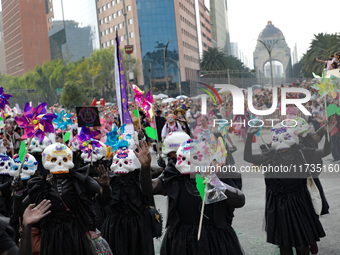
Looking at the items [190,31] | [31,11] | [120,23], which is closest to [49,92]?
[120,23]

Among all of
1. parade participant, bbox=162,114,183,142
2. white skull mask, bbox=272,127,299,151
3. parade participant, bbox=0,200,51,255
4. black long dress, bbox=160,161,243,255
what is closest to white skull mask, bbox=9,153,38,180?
black long dress, bbox=160,161,243,255

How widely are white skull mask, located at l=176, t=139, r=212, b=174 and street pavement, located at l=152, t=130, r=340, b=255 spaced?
1.28m

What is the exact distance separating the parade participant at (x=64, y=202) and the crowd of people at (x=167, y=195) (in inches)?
0.4

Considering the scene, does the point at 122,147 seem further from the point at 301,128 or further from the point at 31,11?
the point at 31,11

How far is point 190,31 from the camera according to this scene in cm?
11475

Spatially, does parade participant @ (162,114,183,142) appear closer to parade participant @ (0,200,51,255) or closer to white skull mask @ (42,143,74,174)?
white skull mask @ (42,143,74,174)

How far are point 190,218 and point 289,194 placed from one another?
5.96ft

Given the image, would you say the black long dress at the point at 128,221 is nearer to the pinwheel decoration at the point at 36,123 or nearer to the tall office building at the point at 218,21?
the pinwheel decoration at the point at 36,123

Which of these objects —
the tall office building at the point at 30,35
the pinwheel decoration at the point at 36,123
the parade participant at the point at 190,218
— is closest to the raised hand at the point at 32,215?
the parade participant at the point at 190,218

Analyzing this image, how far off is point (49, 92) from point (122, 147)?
87571 mm

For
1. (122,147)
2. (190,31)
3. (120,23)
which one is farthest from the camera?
(190,31)

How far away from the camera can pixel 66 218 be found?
5086 millimetres

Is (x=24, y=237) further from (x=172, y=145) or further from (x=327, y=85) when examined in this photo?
(x=327, y=85)

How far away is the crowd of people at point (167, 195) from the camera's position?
4.33 metres
